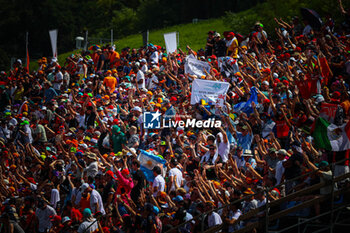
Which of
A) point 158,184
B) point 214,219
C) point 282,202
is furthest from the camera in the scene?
point 158,184

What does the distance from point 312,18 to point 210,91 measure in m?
6.21

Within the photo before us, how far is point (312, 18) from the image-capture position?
70.9 feet

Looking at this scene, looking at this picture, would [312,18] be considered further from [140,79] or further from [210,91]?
[210,91]

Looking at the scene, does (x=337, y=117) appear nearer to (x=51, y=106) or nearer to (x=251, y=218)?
(x=251, y=218)

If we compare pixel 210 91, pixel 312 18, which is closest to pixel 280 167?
pixel 210 91

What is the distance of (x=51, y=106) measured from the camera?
69.8ft

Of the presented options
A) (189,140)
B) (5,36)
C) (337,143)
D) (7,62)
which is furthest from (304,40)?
(5,36)

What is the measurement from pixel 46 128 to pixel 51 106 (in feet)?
4.99

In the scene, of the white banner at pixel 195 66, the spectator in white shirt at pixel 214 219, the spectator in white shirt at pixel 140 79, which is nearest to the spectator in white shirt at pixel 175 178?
the spectator in white shirt at pixel 214 219

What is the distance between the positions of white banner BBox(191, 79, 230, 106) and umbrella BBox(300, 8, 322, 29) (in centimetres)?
592

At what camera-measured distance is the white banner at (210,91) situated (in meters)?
17.1

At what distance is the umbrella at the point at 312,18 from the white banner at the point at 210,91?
19.4ft

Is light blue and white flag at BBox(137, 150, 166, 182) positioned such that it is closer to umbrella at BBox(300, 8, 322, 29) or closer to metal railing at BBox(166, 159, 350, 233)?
metal railing at BBox(166, 159, 350, 233)

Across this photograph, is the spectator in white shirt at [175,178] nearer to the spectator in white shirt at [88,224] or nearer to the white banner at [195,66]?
the spectator in white shirt at [88,224]
